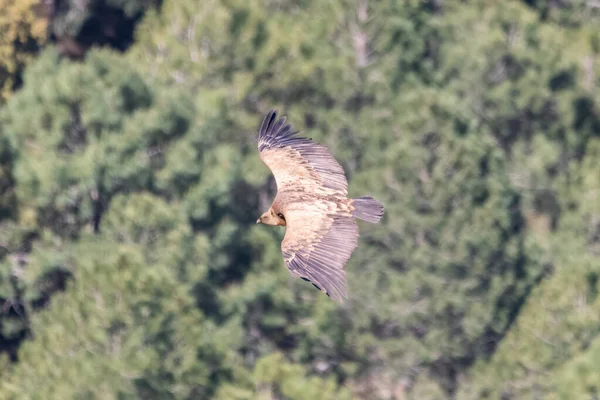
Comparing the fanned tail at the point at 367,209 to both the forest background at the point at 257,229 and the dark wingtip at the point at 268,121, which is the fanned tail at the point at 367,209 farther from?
the forest background at the point at 257,229

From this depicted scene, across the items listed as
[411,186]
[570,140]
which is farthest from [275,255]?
[570,140]

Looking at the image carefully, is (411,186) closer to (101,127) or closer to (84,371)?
(101,127)

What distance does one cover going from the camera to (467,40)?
5641 cm

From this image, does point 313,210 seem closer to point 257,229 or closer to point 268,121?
point 268,121

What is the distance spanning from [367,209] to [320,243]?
1.18 metres

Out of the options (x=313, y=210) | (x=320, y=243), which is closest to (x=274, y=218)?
(x=313, y=210)

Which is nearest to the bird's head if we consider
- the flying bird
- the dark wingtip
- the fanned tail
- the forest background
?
the flying bird

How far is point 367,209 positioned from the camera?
20109 millimetres

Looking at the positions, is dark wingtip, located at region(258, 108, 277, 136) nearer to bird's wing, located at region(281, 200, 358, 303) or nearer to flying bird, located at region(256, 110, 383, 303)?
flying bird, located at region(256, 110, 383, 303)

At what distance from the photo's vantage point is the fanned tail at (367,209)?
65.4 ft

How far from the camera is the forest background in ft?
132

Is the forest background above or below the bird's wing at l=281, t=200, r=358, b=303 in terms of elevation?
above

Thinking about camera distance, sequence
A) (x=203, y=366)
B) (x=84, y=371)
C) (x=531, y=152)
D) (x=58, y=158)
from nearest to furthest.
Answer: (x=84, y=371) < (x=203, y=366) < (x=58, y=158) < (x=531, y=152)

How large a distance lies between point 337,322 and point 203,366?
5.92 meters
